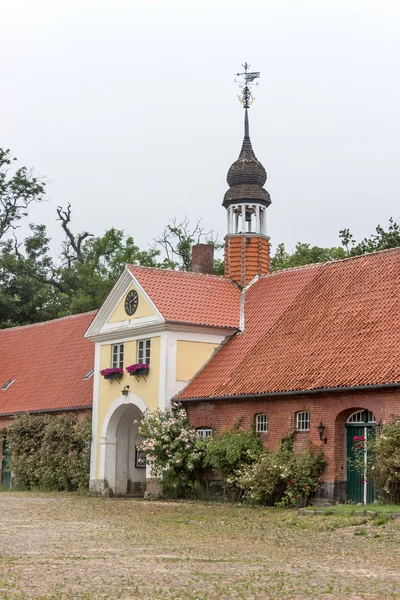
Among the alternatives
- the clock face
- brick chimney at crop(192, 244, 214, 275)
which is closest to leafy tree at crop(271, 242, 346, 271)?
brick chimney at crop(192, 244, 214, 275)

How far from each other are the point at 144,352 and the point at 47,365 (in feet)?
31.2

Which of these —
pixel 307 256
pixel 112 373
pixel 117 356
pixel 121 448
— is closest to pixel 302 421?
pixel 112 373

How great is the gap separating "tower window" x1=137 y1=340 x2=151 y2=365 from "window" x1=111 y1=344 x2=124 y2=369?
0.98 metres

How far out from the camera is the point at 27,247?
55.8 metres

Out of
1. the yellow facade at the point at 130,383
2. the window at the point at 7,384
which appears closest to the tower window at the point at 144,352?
the yellow facade at the point at 130,383

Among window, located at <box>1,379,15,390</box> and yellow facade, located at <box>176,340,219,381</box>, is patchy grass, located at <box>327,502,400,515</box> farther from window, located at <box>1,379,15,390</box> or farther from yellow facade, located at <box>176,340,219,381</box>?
window, located at <box>1,379,15,390</box>

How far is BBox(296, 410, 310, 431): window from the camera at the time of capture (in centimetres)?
2542

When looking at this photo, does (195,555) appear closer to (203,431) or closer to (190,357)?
(203,431)

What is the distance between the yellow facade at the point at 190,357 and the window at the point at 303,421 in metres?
5.74

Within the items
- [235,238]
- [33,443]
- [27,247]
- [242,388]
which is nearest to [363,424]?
[242,388]

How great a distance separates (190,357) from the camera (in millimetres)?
30844

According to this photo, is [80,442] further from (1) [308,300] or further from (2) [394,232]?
(2) [394,232]

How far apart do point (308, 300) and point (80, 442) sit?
31.1 ft

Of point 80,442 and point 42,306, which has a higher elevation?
point 42,306
